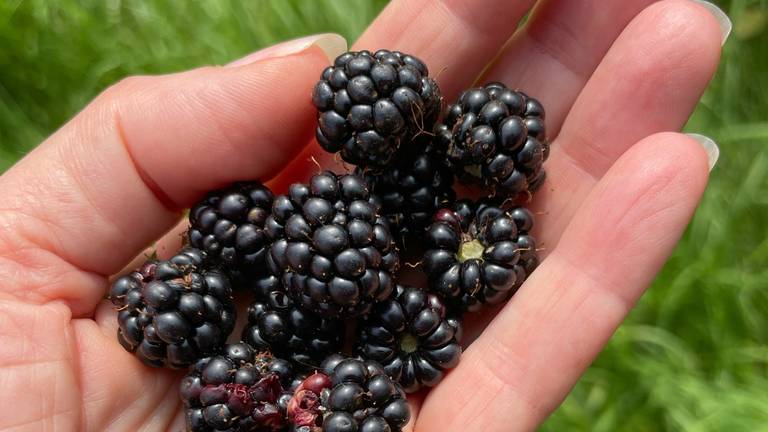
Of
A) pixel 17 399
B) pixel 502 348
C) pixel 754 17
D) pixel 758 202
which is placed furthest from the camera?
pixel 754 17

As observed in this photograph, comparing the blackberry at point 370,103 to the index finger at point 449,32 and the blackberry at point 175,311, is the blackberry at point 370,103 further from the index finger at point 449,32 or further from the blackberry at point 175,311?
the blackberry at point 175,311

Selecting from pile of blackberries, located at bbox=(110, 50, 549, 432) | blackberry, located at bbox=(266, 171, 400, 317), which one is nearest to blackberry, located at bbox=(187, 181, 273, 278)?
pile of blackberries, located at bbox=(110, 50, 549, 432)

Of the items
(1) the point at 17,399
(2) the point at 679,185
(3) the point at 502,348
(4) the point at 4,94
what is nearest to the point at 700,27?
(2) the point at 679,185

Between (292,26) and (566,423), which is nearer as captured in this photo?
(566,423)

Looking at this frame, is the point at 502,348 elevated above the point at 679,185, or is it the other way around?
the point at 679,185

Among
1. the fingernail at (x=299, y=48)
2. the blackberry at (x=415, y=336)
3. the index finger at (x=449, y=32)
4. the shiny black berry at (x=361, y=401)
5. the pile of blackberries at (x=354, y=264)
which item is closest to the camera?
the shiny black berry at (x=361, y=401)

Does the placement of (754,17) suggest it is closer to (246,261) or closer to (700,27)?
(700,27)

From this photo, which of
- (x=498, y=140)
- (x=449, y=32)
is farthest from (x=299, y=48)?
(x=498, y=140)

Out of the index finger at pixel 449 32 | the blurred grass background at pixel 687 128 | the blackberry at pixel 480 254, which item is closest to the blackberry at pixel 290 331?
the blackberry at pixel 480 254
